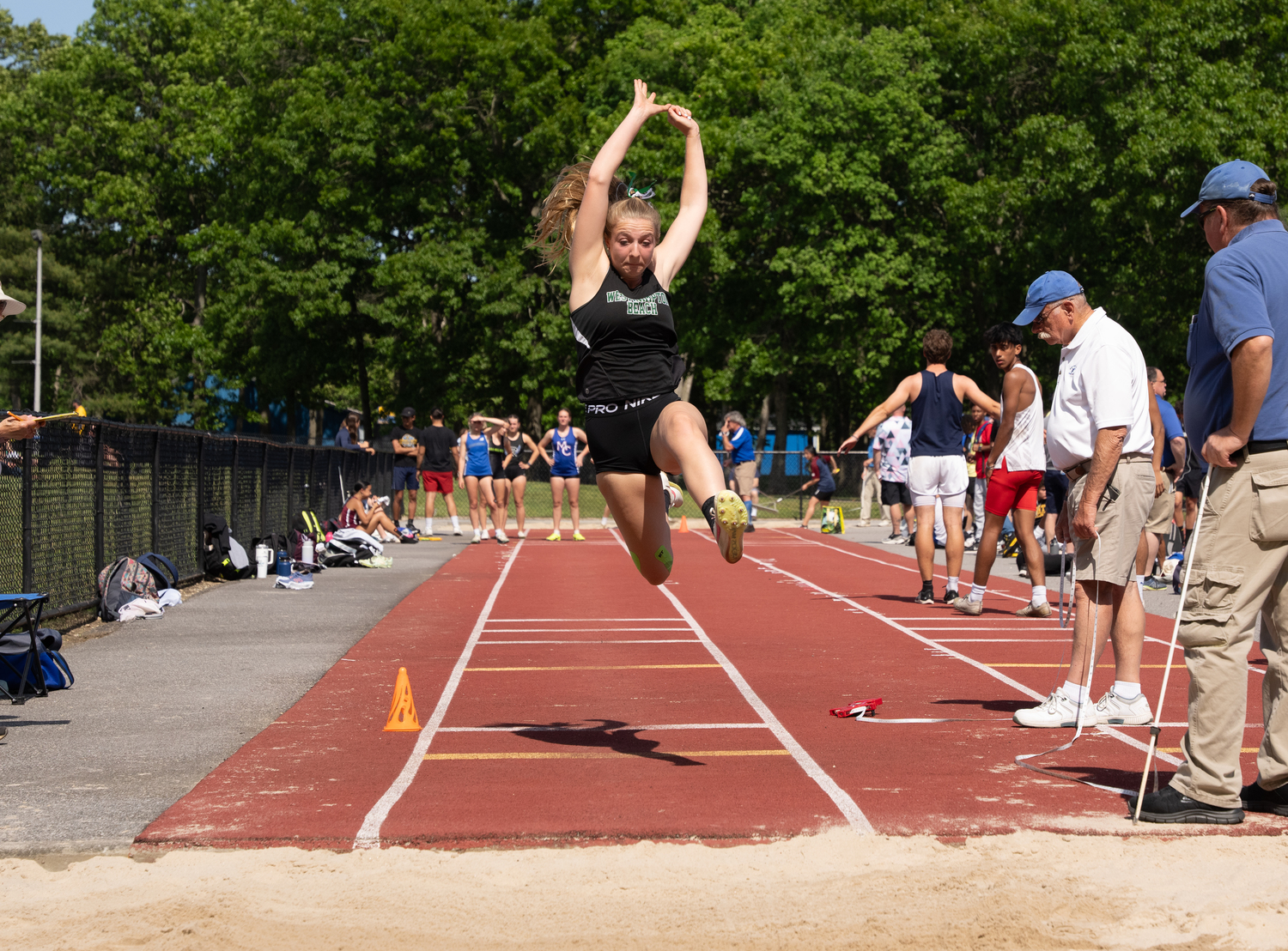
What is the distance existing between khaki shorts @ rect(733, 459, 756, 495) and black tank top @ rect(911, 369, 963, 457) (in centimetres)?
1257

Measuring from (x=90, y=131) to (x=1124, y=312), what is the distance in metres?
40.1

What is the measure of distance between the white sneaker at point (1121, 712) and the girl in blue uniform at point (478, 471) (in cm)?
1381

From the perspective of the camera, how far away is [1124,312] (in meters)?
33.0

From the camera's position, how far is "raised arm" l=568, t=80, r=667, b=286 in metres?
5.27

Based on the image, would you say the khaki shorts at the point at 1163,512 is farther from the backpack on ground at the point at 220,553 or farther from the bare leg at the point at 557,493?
the bare leg at the point at 557,493

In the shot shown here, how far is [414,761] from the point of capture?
571cm

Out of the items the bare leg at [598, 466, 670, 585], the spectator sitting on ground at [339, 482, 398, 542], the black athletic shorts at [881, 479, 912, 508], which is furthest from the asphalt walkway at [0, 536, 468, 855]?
the black athletic shorts at [881, 479, 912, 508]

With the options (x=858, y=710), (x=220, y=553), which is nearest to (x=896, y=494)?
(x=220, y=553)

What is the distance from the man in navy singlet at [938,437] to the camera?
10906 millimetres

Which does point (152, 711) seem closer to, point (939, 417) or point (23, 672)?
point (23, 672)

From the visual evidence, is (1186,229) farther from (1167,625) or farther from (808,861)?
(808,861)

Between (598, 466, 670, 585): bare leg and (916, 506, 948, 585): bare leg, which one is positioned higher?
(598, 466, 670, 585): bare leg

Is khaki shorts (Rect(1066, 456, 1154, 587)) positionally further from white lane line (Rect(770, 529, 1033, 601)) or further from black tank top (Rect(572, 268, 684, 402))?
white lane line (Rect(770, 529, 1033, 601))

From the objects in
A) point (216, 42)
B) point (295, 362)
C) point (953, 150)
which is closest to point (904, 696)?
point (953, 150)
